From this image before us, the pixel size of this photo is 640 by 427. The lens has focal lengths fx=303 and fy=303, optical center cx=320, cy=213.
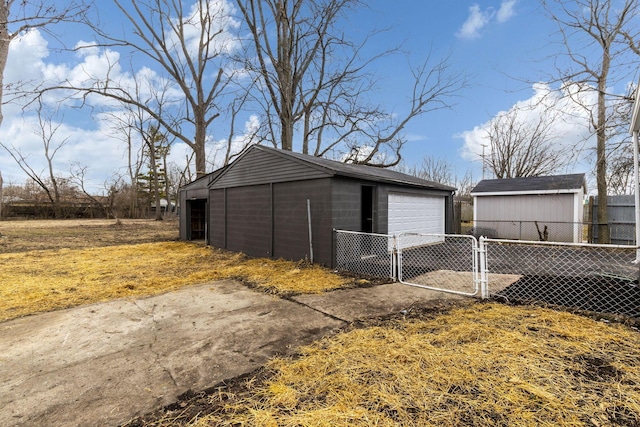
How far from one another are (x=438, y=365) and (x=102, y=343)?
3.35 meters

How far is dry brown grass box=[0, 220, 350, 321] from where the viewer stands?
16.3 ft

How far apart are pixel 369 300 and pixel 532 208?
38.5 ft

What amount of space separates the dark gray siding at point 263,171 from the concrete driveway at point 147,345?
11.4 ft

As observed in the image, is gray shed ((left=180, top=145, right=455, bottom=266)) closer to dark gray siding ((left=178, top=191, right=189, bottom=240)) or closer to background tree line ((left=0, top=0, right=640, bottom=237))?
dark gray siding ((left=178, top=191, right=189, bottom=240))

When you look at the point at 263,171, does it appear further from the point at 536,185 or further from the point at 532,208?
the point at 536,185

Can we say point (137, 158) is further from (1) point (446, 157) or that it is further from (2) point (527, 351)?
(2) point (527, 351)

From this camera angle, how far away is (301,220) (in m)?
7.62

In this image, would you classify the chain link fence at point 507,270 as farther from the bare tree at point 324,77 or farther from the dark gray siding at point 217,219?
the bare tree at point 324,77

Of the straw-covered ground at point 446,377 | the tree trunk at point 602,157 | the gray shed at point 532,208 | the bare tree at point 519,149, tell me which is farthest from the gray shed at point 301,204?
the bare tree at point 519,149

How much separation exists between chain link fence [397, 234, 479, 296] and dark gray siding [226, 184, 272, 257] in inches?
150

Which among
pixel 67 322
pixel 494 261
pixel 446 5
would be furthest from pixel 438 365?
pixel 446 5

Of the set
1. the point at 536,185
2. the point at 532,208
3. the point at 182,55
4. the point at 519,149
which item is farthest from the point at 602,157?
the point at 182,55

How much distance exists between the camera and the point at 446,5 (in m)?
11.7

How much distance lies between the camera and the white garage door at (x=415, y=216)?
30.3ft
